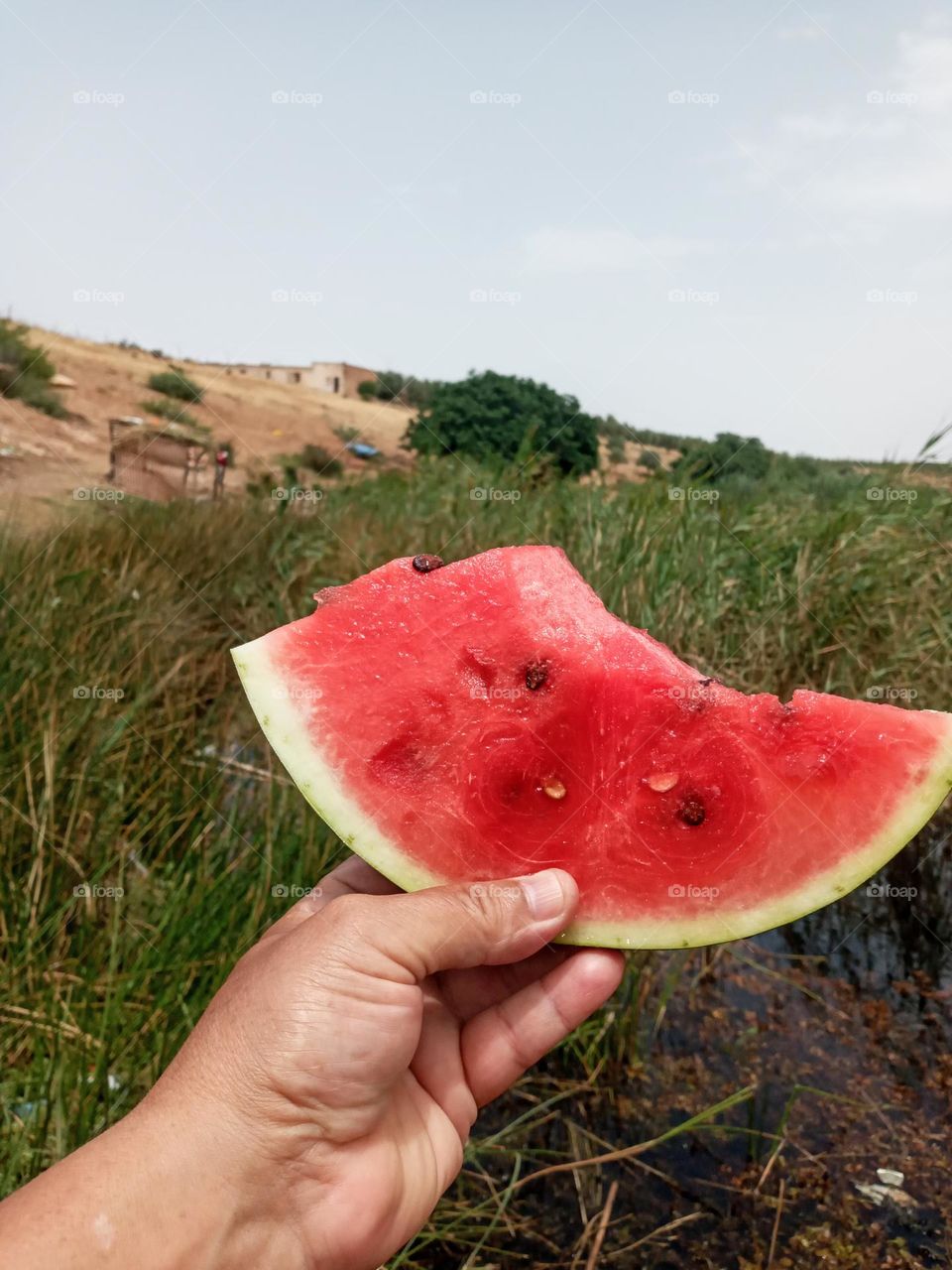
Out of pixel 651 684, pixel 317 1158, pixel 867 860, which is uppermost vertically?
pixel 651 684

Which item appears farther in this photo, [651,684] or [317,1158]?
[651,684]

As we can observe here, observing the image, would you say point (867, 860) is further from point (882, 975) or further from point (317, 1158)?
point (882, 975)

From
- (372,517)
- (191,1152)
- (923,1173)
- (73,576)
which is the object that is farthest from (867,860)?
(372,517)

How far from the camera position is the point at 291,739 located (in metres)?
1.39

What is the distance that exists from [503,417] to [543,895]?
18254mm

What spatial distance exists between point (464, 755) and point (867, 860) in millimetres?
646

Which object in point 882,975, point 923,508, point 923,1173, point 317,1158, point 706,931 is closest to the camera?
point 317,1158
